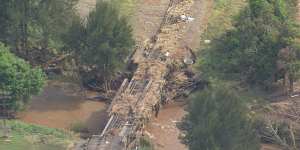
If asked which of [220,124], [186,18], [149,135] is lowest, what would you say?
[149,135]

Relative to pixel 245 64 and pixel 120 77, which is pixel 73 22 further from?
pixel 245 64

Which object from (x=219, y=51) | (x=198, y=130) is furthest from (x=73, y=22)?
(x=198, y=130)

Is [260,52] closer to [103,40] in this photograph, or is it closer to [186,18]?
[103,40]

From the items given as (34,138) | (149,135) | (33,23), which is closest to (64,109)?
(33,23)

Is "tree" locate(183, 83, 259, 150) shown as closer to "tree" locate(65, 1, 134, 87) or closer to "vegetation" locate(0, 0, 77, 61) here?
"tree" locate(65, 1, 134, 87)

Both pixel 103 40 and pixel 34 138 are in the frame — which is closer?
pixel 34 138

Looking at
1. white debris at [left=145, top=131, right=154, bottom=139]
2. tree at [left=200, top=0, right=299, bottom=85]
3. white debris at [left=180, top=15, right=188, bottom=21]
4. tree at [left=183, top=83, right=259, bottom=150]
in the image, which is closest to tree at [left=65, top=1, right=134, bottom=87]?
tree at [left=200, top=0, right=299, bottom=85]
